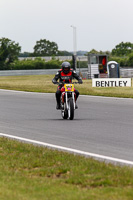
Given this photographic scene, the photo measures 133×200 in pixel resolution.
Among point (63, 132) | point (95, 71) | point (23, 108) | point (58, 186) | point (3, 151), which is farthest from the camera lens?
point (95, 71)

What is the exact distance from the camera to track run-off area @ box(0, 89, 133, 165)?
9375 millimetres

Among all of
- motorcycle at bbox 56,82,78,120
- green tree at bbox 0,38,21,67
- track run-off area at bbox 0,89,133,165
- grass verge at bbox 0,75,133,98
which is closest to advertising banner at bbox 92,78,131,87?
grass verge at bbox 0,75,133,98

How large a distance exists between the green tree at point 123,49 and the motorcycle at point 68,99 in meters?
127

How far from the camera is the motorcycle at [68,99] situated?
14.3 m

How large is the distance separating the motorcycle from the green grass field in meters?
5.35

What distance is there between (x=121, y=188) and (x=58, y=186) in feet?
2.66

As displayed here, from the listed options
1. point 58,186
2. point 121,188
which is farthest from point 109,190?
point 58,186

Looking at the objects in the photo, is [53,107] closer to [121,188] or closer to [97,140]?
[97,140]

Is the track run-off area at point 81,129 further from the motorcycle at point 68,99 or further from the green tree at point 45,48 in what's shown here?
the green tree at point 45,48

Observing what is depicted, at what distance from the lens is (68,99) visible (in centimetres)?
1441

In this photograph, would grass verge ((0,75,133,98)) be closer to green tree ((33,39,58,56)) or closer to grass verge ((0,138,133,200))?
grass verge ((0,138,133,200))

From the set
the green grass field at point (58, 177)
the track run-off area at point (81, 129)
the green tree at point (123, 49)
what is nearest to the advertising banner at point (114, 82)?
the track run-off area at point (81, 129)

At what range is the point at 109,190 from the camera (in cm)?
596

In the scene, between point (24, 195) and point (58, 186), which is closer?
point (24, 195)
